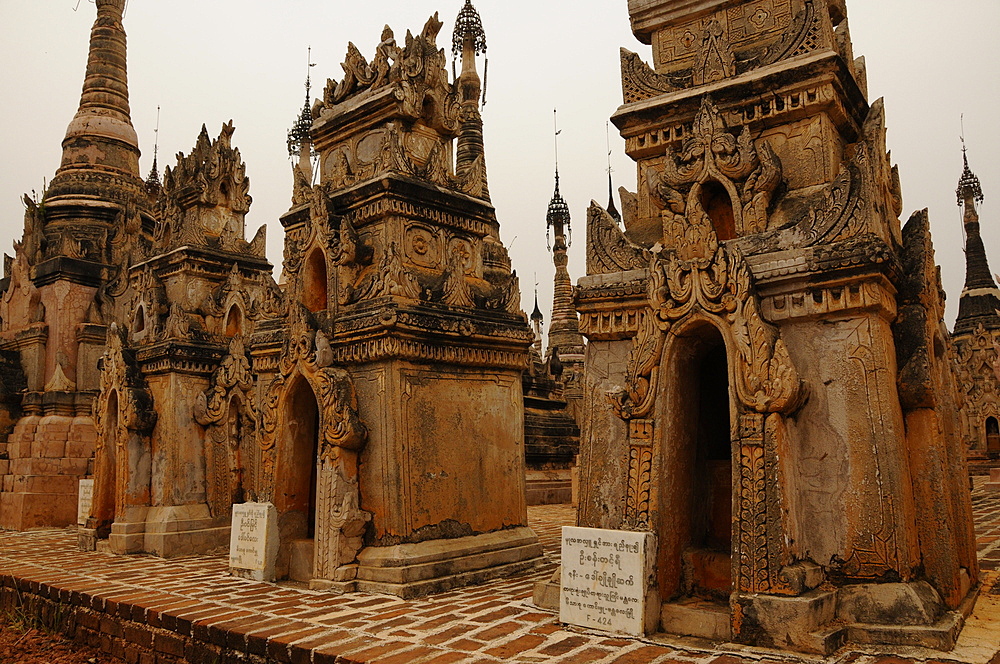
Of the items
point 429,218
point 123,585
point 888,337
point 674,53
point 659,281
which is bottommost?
point 123,585

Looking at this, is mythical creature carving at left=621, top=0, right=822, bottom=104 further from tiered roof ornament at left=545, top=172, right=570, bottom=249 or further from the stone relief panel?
tiered roof ornament at left=545, top=172, right=570, bottom=249

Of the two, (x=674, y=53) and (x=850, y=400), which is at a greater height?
(x=674, y=53)

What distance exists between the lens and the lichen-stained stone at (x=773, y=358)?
208 inches

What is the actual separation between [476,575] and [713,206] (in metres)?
4.59

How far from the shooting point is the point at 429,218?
9.36 meters

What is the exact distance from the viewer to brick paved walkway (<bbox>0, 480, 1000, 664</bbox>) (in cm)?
522

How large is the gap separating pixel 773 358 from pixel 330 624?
13.5ft

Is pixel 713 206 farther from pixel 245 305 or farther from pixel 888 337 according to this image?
pixel 245 305

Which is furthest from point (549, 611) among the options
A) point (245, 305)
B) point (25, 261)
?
point (25, 261)

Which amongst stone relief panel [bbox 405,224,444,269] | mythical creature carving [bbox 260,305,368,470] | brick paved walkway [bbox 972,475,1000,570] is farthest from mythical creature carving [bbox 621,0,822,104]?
brick paved walkway [bbox 972,475,1000,570]

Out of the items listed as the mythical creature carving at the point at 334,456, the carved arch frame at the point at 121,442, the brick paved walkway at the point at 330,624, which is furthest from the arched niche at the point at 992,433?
the carved arch frame at the point at 121,442

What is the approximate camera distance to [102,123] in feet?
63.8

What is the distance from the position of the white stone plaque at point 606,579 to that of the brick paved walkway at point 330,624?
13 centimetres

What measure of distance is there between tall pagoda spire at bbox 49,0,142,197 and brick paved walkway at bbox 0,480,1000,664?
12.2 m
